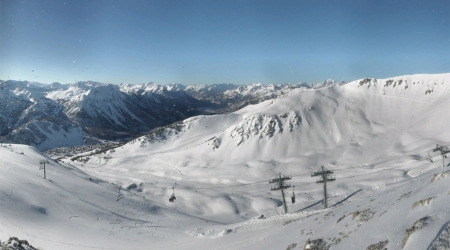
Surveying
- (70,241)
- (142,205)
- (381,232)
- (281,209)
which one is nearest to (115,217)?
(142,205)

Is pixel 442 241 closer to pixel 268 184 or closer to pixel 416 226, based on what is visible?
pixel 416 226

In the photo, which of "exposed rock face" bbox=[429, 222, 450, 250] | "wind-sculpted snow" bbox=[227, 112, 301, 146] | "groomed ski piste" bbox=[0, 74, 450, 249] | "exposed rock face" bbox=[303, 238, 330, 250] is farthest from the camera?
"wind-sculpted snow" bbox=[227, 112, 301, 146]

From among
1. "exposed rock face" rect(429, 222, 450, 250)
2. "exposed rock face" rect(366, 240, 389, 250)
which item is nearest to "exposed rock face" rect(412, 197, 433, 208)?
"exposed rock face" rect(366, 240, 389, 250)

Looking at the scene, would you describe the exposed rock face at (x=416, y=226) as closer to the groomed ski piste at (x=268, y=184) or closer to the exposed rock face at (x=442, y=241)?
the groomed ski piste at (x=268, y=184)

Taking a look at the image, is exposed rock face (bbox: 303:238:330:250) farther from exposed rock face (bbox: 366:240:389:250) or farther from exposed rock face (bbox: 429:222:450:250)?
exposed rock face (bbox: 429:222:450:250)

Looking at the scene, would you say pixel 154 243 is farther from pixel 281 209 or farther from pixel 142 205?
pixel 281 209

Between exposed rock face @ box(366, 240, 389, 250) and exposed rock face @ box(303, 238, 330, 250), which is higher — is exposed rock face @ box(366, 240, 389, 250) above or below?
above

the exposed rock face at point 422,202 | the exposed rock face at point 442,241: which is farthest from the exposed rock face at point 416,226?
the exposed rock face at point 422,202

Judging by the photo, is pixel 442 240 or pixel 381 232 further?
pixel 381 232
